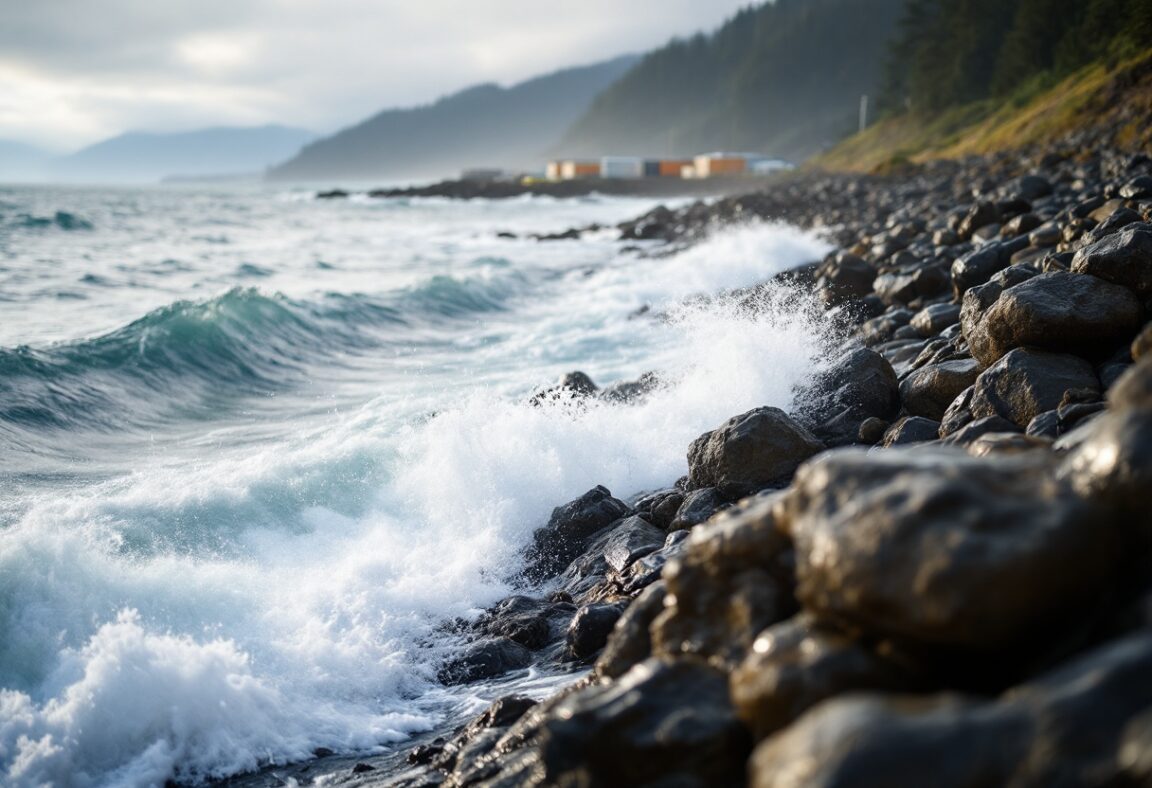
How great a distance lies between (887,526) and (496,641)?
10.4 ft

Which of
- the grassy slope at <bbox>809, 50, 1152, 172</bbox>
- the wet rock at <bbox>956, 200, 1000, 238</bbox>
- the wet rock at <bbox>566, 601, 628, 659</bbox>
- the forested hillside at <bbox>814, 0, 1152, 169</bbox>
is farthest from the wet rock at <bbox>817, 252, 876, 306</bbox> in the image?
the forested hillside at <bbox>814, 0, 1152, 169</bbox>

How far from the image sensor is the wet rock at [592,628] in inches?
180

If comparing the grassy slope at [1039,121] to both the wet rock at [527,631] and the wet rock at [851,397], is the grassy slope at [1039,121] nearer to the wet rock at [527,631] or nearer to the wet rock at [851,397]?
the wet rock at [851,397]

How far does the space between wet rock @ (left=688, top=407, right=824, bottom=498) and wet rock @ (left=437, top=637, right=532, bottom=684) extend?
1.66 m

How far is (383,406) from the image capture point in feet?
33.4

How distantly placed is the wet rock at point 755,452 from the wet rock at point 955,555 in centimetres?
314

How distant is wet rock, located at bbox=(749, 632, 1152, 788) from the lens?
1.84m

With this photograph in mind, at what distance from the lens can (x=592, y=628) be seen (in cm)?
461

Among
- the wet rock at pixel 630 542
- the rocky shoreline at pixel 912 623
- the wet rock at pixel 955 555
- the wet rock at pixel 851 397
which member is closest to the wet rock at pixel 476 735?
the rocky shoreline at pixel 912 623

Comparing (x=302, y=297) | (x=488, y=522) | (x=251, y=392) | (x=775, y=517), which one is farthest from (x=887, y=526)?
(x=302, y=297)

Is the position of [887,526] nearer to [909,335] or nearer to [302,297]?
[909,335]

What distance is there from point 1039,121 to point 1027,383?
116ft

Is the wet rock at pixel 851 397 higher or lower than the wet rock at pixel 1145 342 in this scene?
lower

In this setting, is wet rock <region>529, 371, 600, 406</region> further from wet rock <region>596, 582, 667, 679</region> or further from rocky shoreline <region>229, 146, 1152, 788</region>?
wet rock <region>596, 582, 667, 679</region>
